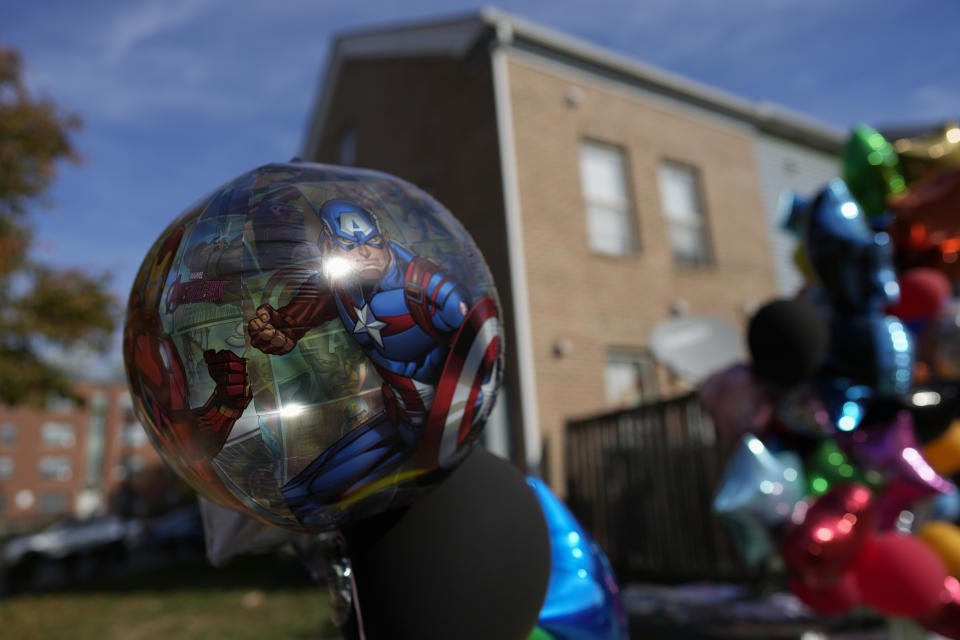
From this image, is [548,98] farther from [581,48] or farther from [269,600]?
[269,600]

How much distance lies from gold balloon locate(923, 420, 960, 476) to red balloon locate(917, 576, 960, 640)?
697 millimetres

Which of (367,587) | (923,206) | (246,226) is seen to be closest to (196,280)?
(246,226)

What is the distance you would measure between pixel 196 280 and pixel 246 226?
123mm

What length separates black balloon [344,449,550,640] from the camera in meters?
1.22

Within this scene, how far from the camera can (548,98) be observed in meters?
8.65

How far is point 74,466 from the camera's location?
5853 centimetres

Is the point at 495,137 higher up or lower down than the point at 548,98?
lower down

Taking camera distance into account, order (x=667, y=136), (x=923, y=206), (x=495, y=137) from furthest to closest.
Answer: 1. (x=667, y=136)
2. (x=495, y=137)
3. (x=923, y=206)

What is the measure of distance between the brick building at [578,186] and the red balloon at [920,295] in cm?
462

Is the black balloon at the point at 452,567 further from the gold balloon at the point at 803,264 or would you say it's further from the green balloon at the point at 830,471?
the gold balloon at the point at 803,264

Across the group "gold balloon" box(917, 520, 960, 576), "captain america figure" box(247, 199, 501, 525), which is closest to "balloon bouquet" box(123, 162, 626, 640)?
"captain america figure" box(247, 199, 501, 525)

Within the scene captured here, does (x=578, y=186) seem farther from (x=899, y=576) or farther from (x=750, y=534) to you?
(x=899, y=576)

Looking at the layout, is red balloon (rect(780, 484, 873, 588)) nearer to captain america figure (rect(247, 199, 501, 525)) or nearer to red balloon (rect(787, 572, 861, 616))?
red balloon (rect(787, 572, 861, 616))

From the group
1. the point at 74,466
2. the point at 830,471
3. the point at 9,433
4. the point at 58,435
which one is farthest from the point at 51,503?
the point at 830,471
